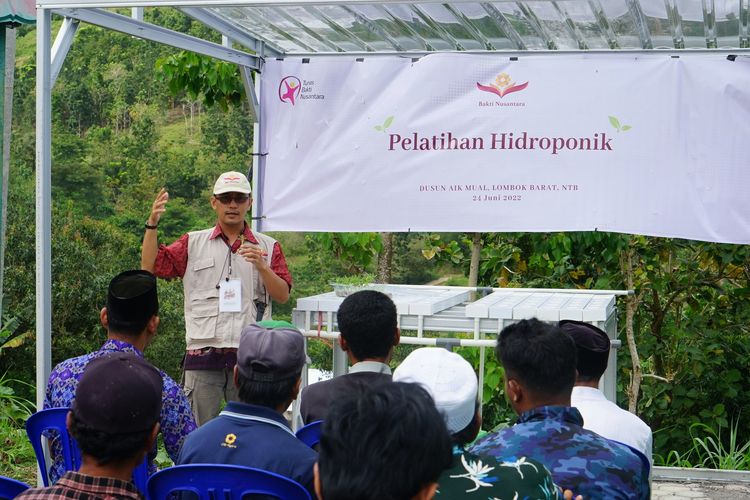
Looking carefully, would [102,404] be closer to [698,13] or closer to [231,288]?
[231,288]

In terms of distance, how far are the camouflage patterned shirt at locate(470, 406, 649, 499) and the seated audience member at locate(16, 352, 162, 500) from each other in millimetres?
822

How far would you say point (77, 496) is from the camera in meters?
2.04

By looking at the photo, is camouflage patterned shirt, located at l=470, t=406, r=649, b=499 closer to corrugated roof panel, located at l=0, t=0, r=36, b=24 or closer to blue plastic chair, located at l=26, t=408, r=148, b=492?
blue plastic chair, located at l=26, t=408, r=148, b=492

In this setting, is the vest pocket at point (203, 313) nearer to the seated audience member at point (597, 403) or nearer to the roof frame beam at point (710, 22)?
the seated audience member at point (597, 403)

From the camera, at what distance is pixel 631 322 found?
24.7 ft

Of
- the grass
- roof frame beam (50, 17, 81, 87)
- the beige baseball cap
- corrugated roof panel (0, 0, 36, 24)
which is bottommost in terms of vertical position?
the grass

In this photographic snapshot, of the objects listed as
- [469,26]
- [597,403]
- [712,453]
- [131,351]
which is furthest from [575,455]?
[712,453]

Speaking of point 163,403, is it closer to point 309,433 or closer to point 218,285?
point 309,433

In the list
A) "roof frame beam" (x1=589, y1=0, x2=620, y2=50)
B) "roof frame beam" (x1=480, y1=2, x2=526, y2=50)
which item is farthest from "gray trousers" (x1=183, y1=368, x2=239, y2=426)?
"roof frame beam" (x1=589, y1=0, x2=620, y2=50)

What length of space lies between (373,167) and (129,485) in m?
3.76

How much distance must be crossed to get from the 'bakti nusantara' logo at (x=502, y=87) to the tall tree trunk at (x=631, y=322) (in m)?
2.51

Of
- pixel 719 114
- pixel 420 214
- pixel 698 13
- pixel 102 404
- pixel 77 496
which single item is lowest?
pixel 77 496

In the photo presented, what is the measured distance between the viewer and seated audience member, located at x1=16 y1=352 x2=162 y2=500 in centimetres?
207

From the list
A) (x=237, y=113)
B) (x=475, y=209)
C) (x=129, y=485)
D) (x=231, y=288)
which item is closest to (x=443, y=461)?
(x=129, y=485)
